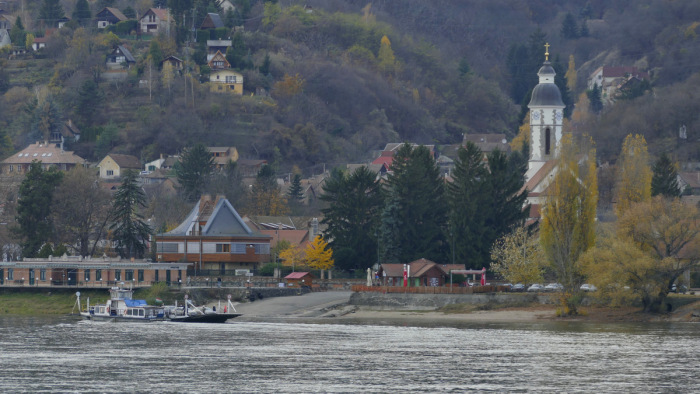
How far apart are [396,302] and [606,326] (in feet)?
58.8

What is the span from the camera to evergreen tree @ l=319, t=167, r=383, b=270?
364 ft

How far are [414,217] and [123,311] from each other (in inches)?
1006

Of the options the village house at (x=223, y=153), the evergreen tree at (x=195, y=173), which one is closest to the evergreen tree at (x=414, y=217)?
the evergreen tree at (x=195, y=173)

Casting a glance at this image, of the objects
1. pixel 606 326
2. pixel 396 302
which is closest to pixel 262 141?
pixel 396 302

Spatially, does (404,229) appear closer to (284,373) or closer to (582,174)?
(582,174)

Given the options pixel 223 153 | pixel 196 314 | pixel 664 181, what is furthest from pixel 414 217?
pixel 223 153

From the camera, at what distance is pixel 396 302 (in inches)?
3834

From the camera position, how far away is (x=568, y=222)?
92.2m

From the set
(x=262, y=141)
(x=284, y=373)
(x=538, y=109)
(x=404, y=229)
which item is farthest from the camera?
(x=262, y=141)

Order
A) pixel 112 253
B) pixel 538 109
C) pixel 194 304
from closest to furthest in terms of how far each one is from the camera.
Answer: pixel 194 304 < pixel 112 253 < pixel 538 109

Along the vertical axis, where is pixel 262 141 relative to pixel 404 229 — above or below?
above

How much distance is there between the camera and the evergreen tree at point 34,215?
114625 mm

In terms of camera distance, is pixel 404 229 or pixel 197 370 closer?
pixel 197 370

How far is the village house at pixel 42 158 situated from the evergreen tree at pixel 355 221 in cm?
7404
